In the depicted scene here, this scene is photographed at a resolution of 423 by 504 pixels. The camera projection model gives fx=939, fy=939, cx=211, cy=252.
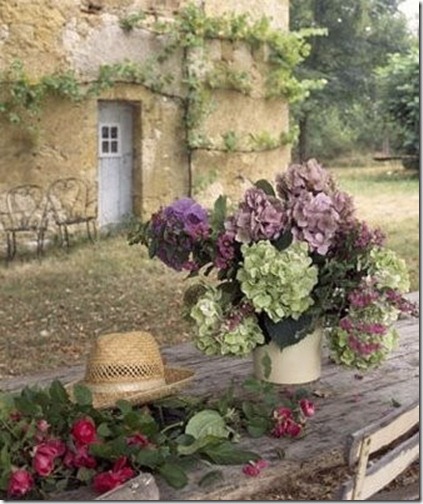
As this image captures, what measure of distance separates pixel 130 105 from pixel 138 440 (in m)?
5.95

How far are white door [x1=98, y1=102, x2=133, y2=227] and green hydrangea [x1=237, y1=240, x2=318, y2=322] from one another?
5461 millimetres

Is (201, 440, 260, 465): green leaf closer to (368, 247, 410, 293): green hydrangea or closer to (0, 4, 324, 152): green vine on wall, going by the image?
(368, 247, 410, 293): green hydrangea

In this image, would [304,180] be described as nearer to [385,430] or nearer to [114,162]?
[385,430]

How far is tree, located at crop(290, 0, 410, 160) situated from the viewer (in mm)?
9695

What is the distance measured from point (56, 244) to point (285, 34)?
2.82 meters

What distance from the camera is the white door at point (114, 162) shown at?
6.80 meters

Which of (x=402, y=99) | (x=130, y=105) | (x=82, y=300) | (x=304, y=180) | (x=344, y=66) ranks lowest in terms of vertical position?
(x=82, y=300)

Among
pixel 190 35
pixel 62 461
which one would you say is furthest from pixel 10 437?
pixel 190 35

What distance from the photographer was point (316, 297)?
55.0 inches

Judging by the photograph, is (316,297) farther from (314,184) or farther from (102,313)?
→ (102,313)

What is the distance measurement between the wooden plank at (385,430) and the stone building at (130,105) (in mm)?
5258

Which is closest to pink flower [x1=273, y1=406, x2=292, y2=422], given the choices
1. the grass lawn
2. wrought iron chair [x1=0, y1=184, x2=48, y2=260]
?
the grass lawn

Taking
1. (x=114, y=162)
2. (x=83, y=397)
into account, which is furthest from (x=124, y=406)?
(x=114, y=162)

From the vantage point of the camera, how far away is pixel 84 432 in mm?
1155
